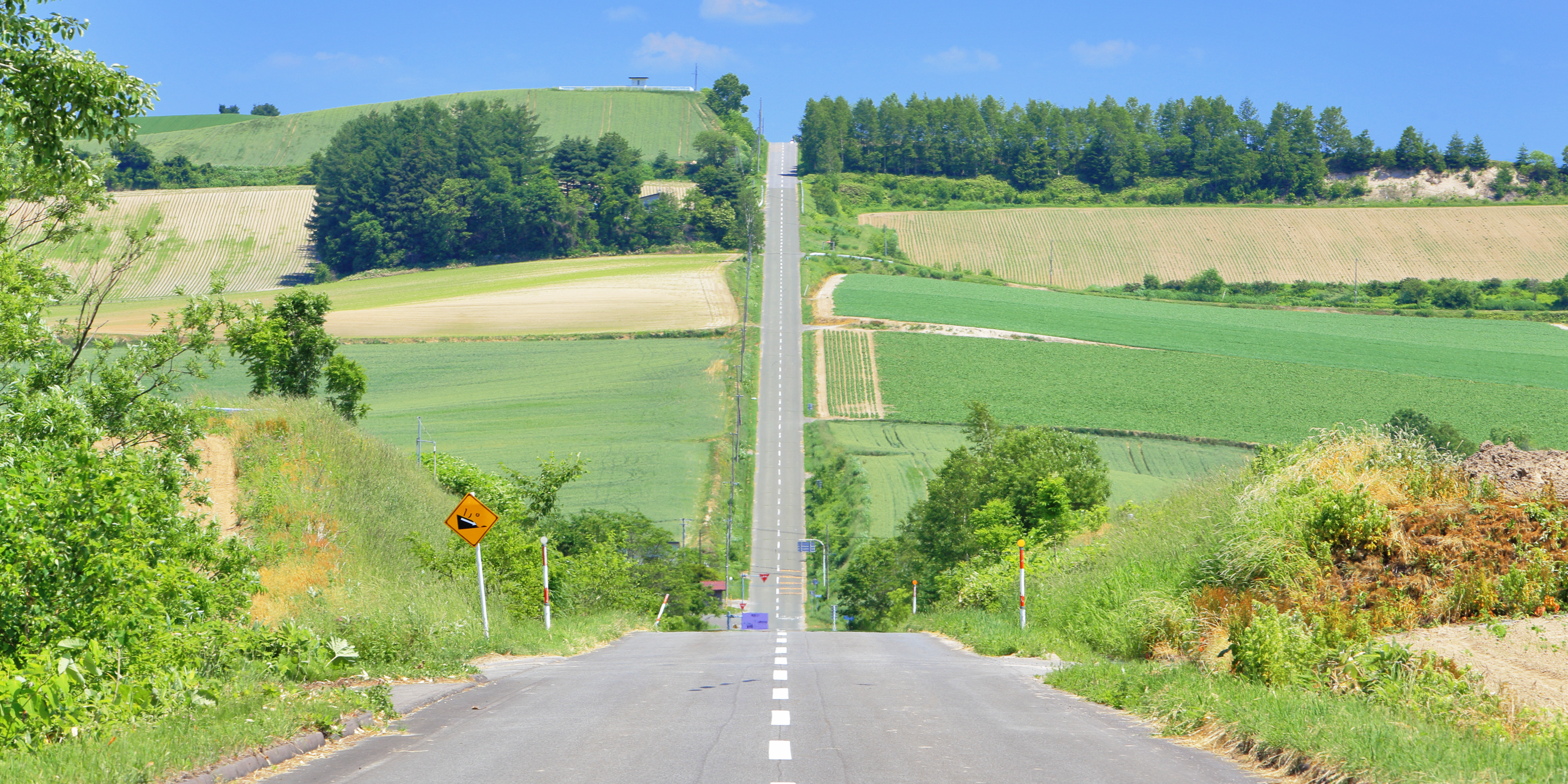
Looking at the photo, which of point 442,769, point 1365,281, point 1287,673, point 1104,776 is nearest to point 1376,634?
point 1287,673

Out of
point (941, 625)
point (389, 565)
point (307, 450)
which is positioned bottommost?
point (941, 625)

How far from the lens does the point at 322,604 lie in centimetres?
1784

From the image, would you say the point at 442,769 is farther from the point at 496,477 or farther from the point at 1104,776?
the point at 496,477

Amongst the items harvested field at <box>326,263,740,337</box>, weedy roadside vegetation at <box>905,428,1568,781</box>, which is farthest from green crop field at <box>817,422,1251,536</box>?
weedy roadside vegetation at <box>905,428,1568,781</box>

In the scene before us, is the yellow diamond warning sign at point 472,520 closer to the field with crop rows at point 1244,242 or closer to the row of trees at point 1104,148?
the field with crop rows at point 1244,242

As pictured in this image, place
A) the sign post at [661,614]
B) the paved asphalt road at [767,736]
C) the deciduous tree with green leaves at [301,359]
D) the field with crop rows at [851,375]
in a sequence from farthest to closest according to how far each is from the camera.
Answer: the field with crop rows at [851,375] → the deciduous tree with green leaves at [301,359] → the sign post at [661,614] → the paved asphalt road at [767,736]

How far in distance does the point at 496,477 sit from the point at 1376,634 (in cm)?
3286

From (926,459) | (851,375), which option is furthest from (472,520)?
(851,375)

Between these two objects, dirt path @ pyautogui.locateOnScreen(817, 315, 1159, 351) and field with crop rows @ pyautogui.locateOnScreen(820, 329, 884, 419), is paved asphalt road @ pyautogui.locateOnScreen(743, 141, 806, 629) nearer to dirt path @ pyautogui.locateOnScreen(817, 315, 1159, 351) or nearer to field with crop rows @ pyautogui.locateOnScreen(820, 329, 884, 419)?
field with crop rows @ pyautogui.locateOnScreen(820, 329, 884, 419)

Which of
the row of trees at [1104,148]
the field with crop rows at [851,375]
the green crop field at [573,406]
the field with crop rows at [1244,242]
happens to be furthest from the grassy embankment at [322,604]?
the row of trees at [1104,148]

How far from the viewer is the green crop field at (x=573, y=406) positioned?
2758 inches

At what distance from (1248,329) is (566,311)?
61.6 m

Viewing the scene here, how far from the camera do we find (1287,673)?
433 inches

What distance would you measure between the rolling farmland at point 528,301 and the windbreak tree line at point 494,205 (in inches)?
251
